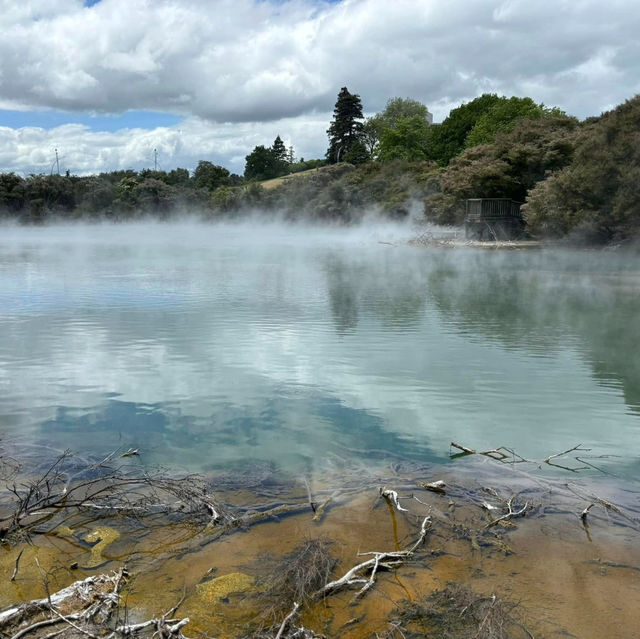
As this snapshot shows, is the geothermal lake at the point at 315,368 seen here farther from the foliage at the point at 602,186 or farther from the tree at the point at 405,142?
the tree at the point at 405,142

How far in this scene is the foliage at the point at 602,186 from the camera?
3127 cm

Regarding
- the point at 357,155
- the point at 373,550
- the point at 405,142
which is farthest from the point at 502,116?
the point at 373,550

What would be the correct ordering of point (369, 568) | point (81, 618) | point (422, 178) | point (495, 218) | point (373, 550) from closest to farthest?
point (81, 618)
point (369, 568)
point (373, 550)
point (495, 218)
point (422, 178)

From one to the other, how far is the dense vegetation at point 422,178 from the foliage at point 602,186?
0.06 meters

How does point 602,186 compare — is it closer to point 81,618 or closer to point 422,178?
point 422,178

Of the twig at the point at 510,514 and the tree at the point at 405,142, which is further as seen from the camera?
the tree at the point at 405,142

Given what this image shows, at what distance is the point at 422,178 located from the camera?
2277 inches


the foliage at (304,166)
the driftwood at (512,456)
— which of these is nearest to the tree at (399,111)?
the foliage at (304,166)

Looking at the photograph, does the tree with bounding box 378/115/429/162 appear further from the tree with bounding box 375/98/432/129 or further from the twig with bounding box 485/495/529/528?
the twig with bounding box 485/495/529/528

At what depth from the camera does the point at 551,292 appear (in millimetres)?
22281

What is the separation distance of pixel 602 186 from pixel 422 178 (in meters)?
26.6

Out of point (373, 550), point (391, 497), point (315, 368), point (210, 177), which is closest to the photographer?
point (373, 550)

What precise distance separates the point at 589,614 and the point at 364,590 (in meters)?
1.56

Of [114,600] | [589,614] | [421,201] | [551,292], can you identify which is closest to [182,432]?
[114,600]
